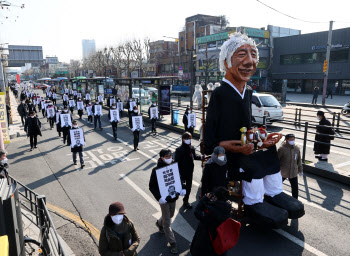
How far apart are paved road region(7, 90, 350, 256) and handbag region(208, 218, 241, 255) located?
4.83 feet

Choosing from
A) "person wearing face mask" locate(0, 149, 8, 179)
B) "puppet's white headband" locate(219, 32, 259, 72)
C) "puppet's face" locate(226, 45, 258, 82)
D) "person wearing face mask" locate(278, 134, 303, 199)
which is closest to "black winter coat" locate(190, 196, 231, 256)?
"puppet's face" locate(226, 45, 258, 82)

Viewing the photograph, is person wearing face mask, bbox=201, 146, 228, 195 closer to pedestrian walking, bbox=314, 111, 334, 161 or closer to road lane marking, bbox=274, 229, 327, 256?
road lane marking, bbox=274, 229, 327, 256

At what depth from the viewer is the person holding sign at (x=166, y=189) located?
5051 millimetres

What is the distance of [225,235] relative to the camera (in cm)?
358

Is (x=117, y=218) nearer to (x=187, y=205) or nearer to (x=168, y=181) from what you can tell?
(x=168, y=181)

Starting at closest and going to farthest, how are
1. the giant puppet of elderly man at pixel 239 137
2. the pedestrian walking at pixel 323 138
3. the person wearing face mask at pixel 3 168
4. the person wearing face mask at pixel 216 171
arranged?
the person wearing face mask at pixel 216 171
the giant puppet of elderly man at pixel 239 137
the person wearing face mask at pixel 3 168
the pedestrian walking at pixel 323 138

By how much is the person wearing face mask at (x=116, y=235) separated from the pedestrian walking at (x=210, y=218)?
0.86 metres

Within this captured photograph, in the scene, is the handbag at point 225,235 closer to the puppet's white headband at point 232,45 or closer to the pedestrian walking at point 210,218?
the pedestrian walking at point 210,218

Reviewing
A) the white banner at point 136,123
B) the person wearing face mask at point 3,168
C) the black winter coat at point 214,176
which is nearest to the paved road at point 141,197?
the white banner at point 136,123

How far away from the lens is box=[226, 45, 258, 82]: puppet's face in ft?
17.4

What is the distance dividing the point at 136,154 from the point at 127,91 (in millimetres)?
14282

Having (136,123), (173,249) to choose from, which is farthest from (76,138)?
(173,249)

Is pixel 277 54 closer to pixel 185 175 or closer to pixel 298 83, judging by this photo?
pixel 298 83

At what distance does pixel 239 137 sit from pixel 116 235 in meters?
2.91
